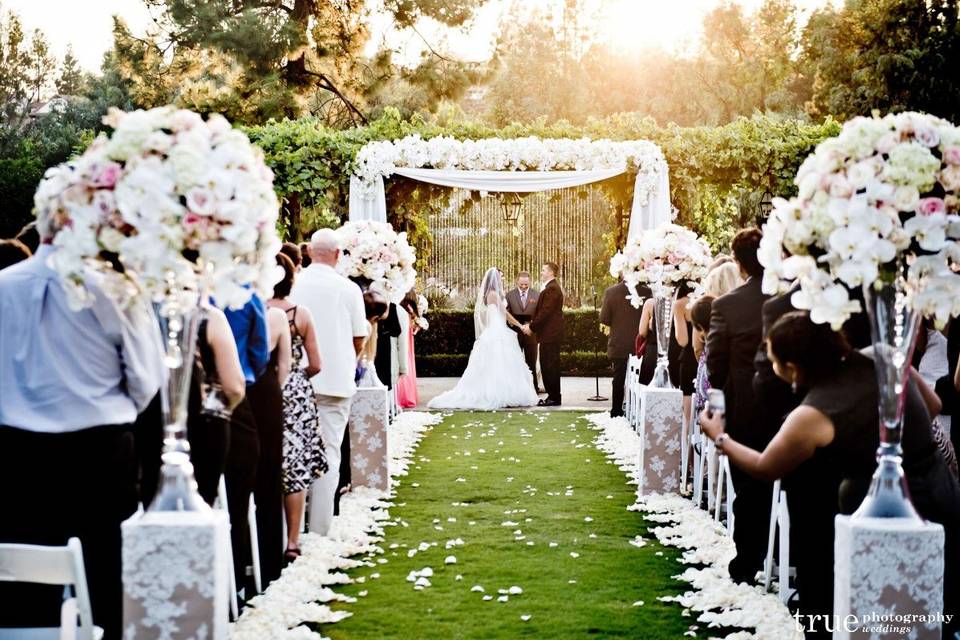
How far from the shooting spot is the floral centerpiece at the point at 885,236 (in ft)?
11.5

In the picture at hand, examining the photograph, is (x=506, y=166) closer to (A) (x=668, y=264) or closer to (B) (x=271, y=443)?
(A) (x=668, y=264)

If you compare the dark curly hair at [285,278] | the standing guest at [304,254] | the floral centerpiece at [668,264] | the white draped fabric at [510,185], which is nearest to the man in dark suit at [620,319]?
the white draped fabric at [510,185]

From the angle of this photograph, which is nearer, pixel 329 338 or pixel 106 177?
pixel 106 177

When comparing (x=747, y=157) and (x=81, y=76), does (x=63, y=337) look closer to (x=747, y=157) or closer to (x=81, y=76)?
(x=747, y=157)

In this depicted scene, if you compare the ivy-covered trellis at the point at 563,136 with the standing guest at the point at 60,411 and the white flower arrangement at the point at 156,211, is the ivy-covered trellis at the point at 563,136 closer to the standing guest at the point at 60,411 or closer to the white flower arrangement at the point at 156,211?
→ the standing guest at the point at 60,411

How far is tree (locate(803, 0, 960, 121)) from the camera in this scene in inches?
1029

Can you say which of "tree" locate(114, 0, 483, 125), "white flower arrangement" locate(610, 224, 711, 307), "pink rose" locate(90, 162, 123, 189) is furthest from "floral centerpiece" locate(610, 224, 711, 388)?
"tree" locate(114, 0, 483, 125)

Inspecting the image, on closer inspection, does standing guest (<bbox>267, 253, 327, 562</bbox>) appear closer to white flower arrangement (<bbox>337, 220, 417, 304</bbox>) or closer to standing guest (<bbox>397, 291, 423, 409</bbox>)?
white flower arrangement (<bbox>337, 220, 417, 304</bbox>)

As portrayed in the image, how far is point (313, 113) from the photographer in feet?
81.0

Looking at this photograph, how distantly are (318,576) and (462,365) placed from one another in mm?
15134

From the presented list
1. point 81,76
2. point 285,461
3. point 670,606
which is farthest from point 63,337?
point 81,76

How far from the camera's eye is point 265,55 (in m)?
21.1

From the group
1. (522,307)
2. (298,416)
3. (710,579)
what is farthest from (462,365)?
(710,579)

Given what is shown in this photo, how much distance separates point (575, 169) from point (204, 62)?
11.0m
